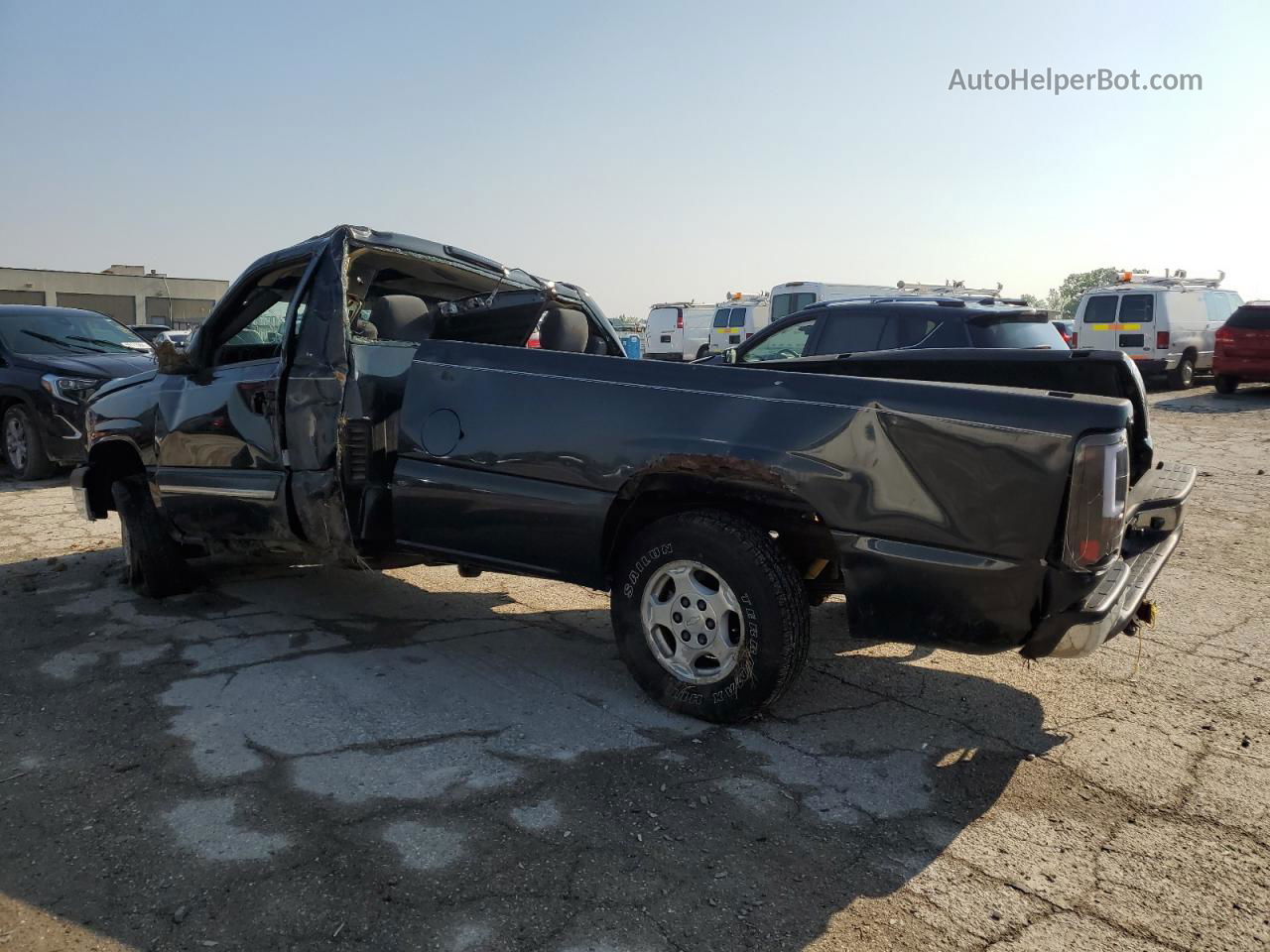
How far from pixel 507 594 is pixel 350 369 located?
1.86 m

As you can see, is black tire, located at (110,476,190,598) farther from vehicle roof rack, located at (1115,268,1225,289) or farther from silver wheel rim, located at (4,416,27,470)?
vehicle roof rack, located at (1115,268,1225,289)

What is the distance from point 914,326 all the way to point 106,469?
6422 mm

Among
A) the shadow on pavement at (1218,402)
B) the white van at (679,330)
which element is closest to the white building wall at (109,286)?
the white van at (679,330)

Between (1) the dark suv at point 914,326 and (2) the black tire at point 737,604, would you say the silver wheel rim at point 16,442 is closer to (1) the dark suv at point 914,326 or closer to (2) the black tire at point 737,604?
(1) the dark suv at point 914,326

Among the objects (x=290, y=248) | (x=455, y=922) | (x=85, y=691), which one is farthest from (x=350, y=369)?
(x=455, y=922)

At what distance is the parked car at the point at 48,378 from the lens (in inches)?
389

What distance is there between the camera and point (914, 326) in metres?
8.78

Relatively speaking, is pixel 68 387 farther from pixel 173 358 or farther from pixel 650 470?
pixel 650 470

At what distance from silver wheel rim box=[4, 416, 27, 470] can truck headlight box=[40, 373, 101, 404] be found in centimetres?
67

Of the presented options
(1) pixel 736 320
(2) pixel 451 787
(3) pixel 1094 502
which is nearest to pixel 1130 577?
(3) pixel 1094 502

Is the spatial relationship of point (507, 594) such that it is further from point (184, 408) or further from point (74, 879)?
point (74, 879)

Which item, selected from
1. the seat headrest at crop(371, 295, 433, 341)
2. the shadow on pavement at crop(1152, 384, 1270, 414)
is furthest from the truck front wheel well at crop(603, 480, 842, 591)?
the shadow on pavement at crop(1152, 384, 1270, 414)

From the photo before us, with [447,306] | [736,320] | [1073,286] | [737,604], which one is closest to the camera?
[737,604]

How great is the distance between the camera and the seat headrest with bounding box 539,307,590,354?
5.73 m
